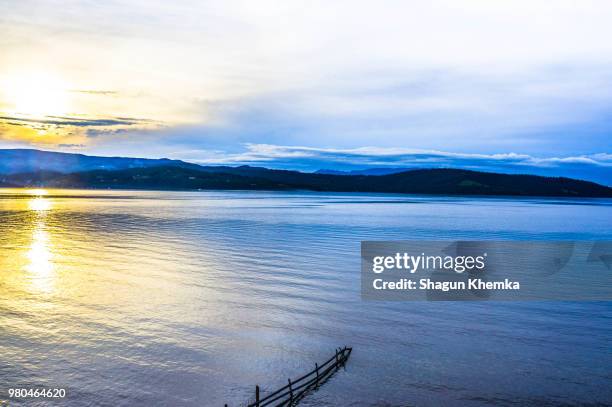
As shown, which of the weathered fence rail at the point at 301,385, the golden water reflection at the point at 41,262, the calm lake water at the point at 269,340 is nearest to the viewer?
the weathered fence rail at the point at 301,385

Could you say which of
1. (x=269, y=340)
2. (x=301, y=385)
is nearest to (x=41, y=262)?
(x=269, y=340)

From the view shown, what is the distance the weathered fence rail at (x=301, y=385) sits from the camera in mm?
17375

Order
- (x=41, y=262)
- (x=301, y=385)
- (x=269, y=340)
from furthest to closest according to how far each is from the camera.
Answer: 1. (x=41, y=262)
2. (x=269, y=340)
3. (x=301, y=385)

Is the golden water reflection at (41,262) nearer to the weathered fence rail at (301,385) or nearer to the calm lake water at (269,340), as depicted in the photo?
the calm lake water at (269,340)

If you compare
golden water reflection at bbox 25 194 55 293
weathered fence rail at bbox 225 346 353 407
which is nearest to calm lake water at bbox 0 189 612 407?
golden water reflection at bbox 25 194 55 293

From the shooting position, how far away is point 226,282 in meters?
39.9

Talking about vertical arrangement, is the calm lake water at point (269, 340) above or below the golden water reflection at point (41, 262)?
below

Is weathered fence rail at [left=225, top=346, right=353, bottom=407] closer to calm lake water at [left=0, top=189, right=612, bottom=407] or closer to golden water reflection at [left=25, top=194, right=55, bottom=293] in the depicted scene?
calm lake water at [left=0, top=189, right=612, bottom=407]

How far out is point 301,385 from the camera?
A: 1812 cm

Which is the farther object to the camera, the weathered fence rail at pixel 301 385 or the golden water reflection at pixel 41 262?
the golden water reflection at pixel 41 262

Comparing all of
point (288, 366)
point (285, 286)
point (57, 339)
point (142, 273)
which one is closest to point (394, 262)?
point (285, 286)

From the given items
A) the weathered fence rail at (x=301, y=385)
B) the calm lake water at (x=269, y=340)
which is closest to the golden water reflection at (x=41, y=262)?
the calm lake water at (x=269, y=340)

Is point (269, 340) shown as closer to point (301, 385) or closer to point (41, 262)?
point (301, 385)

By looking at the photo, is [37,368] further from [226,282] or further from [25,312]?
[226,282]
